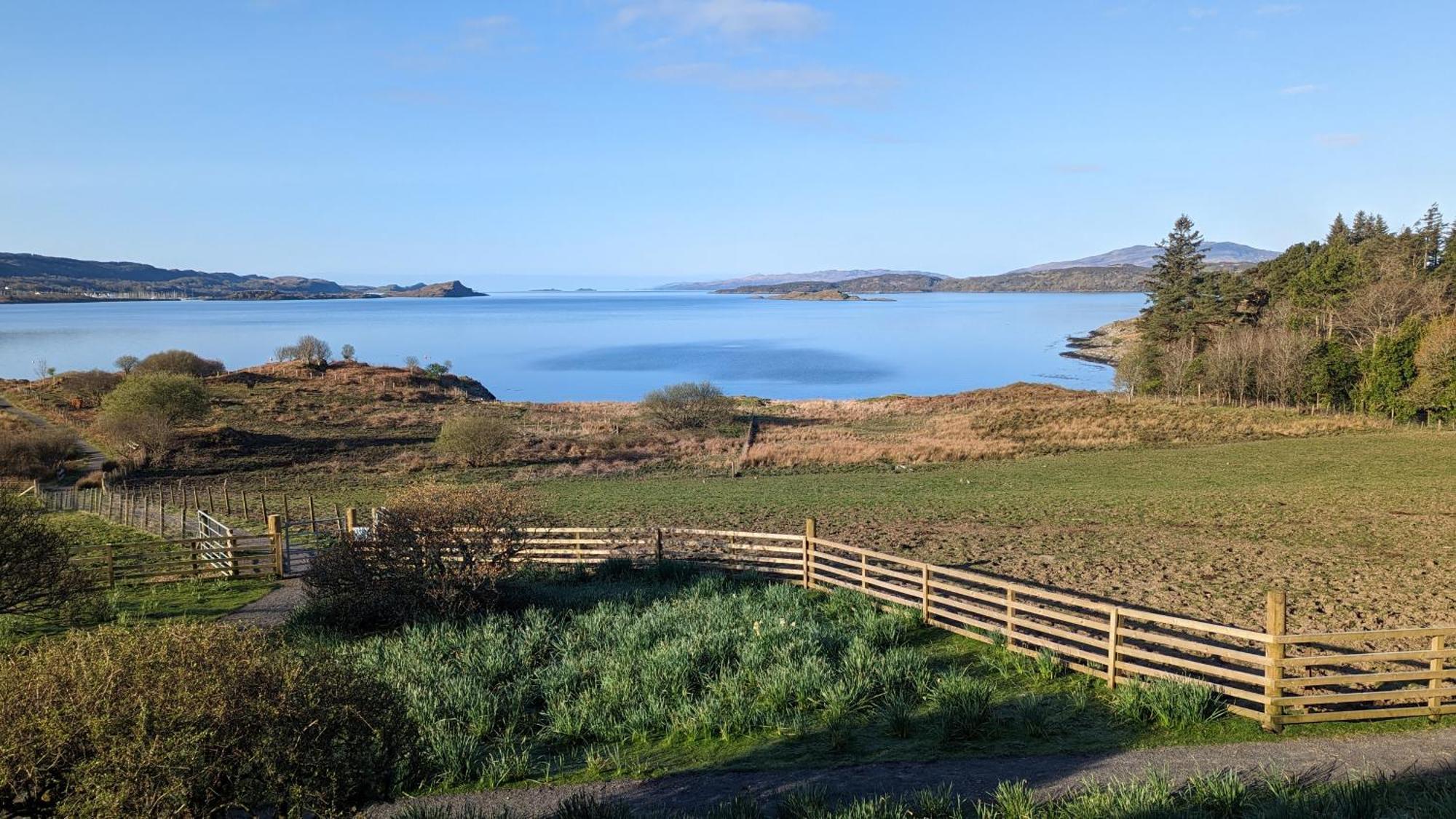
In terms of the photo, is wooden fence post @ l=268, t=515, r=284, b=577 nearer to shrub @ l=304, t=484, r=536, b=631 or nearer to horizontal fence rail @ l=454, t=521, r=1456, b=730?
shrub @ l=304, t=484, r=536, b=631

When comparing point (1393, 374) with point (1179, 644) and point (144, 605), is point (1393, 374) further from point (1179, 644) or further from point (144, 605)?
point (144, 605)

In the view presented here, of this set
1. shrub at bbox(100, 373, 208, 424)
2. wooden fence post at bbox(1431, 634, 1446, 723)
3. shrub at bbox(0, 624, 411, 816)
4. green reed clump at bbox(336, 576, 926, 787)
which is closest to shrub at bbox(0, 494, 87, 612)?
green reed clump at bbox(336, 576, 926, 787)

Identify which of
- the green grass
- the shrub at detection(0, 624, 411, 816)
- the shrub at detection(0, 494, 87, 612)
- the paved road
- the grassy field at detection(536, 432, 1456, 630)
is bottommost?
the paved road

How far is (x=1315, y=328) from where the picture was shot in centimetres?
7056

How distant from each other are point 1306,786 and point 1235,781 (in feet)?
3.03

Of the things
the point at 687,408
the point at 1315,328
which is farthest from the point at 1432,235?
the point at 687,408

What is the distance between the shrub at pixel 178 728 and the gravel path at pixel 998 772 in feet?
7.53

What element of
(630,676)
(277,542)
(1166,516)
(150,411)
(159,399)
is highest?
(630,676)

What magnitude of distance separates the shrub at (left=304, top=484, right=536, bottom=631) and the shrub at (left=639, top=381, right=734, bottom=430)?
39780mm

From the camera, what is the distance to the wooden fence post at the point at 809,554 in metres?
15.0

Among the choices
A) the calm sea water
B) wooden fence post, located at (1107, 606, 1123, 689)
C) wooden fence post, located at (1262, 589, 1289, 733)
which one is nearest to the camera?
wooden fence post, located at (1262, 589, 1289, 733)

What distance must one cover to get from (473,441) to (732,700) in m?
33.3

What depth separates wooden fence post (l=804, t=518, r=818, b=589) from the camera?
15000 millimetres

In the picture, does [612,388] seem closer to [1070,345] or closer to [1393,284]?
[1393,284]
